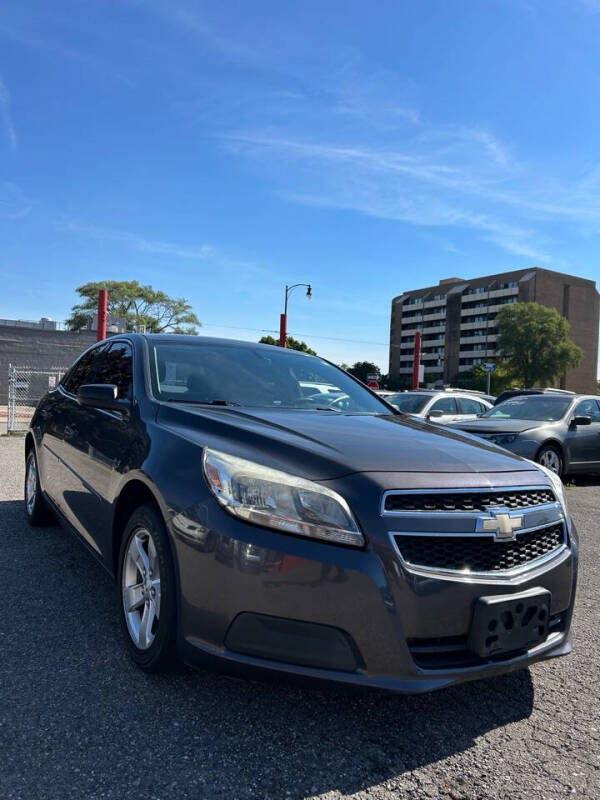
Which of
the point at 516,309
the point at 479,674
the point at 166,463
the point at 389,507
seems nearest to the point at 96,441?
the point at 166,463

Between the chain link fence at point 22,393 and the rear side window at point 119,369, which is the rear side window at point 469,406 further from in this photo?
the rear side window at point 119,369

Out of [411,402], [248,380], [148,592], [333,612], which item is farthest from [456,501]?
[411,402]

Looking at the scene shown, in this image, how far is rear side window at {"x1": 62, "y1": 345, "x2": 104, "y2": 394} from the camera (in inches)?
170

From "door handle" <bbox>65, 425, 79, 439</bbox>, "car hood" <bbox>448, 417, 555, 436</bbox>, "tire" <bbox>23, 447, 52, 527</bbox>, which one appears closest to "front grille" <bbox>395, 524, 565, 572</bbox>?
"door handle" <bbox>65, 425, 79, 439</bbox>

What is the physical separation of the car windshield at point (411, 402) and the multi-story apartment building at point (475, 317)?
89.9m

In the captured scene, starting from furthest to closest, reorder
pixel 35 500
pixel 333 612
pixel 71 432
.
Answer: pixel 35 500 < pixel 71 432 < pixel 333 612

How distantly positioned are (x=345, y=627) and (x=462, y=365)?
109m

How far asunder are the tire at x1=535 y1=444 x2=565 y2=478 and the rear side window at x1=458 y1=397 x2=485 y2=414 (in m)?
3.83

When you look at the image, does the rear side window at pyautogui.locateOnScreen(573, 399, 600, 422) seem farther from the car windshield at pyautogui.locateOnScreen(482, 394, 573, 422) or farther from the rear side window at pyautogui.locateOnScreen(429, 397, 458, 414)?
the rear side window at pyautogui.locateOnScreen(429, 397, 458, 414)

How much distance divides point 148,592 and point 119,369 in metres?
1.59

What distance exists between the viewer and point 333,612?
6.54ft

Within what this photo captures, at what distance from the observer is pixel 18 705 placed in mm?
2311

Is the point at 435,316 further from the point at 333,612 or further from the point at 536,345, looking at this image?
the point at 333,612

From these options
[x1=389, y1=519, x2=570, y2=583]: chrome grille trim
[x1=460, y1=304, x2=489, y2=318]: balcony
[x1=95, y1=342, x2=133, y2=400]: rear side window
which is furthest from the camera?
[x1=460, y1=304, x2=489, y2=318]: balcony
